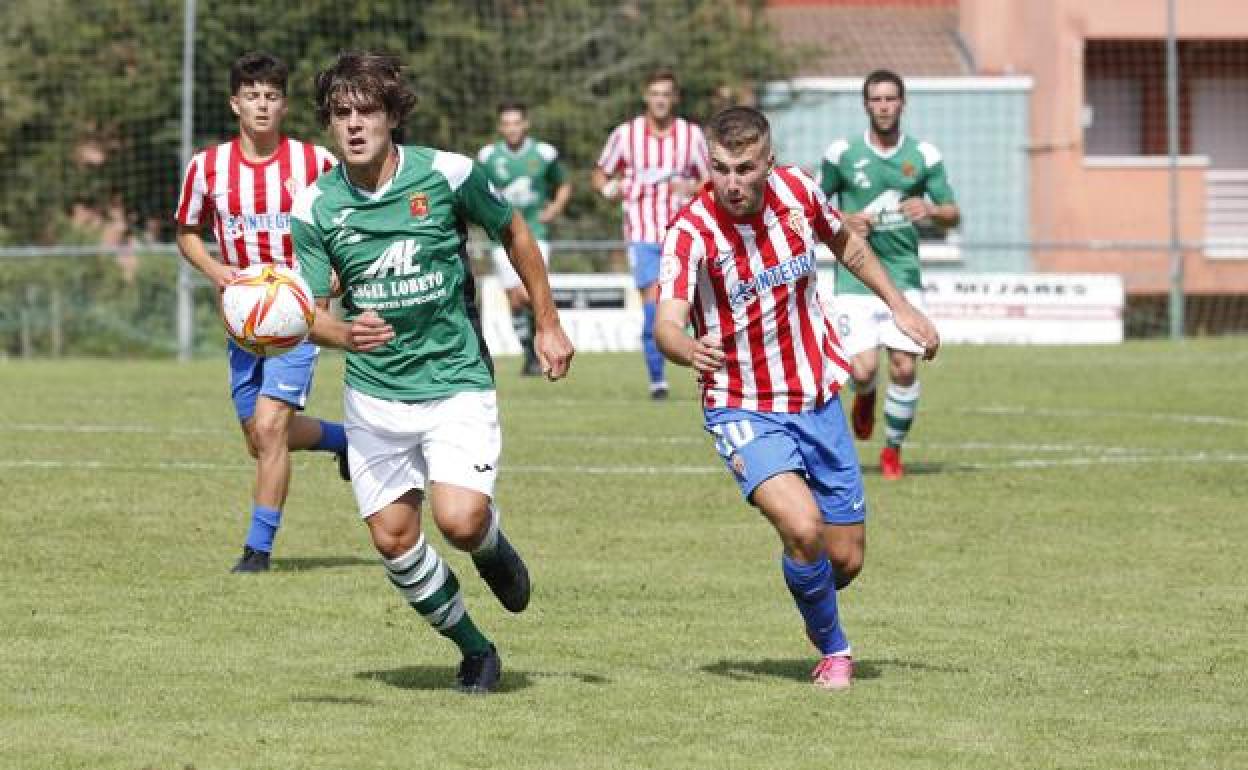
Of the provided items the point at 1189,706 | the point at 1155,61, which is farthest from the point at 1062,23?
the point at 1189,706

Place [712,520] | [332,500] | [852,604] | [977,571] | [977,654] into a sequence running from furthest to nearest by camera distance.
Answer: [332,500], [712,520], [977,571], [852,604], [977,654]

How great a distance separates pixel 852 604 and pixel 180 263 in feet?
58.2

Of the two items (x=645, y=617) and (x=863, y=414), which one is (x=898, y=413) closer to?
(x=863, y=414)

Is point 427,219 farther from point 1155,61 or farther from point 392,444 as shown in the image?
point 1155,61

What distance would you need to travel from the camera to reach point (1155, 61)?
121ft

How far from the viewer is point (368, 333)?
7281 millimetres

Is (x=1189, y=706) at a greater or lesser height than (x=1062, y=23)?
lesser

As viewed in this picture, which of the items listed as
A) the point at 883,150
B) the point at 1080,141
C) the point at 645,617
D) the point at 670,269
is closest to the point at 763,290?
the point at 670,269

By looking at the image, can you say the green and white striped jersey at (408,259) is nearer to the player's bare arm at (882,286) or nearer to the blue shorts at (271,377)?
the player's bare arm at (882,286)

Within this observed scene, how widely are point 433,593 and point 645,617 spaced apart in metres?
1.82

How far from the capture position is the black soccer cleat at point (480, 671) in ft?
25.8

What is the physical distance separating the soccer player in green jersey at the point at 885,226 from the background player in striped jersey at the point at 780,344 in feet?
19.8

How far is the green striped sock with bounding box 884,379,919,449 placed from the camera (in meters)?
14.3

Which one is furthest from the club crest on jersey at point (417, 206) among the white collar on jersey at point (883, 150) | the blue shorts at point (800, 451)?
the white collar on jersey at point (883, 150)
